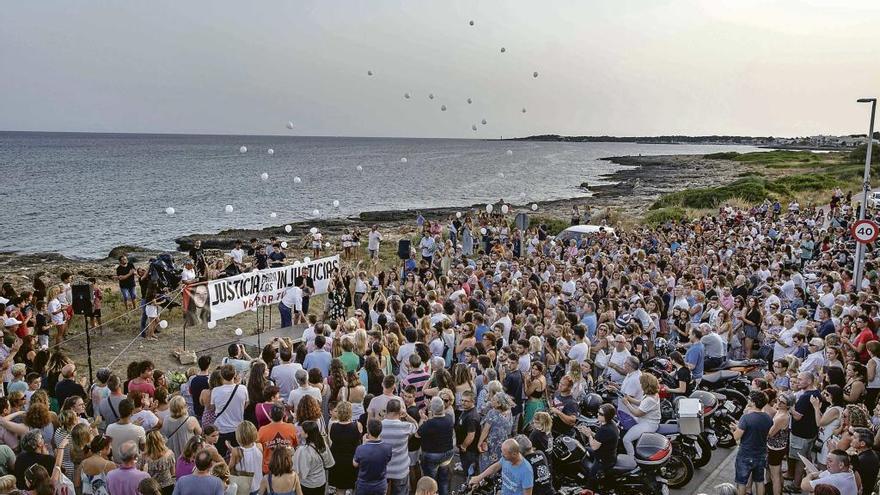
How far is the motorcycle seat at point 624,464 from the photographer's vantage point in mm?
6516

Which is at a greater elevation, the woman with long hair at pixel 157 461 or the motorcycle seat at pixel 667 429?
the woman with long hair at pixel 157 461

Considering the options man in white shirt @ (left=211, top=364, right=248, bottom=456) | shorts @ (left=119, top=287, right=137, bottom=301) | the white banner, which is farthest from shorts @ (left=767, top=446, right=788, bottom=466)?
shorts @ (left=119, top=287, right=137, bottom=301)

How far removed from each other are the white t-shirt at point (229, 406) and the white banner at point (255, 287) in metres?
5.50

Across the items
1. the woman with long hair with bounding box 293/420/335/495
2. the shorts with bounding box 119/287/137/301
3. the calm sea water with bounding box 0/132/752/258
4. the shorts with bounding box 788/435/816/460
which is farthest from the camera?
the calm sea water with bounding box 0/132/752/258

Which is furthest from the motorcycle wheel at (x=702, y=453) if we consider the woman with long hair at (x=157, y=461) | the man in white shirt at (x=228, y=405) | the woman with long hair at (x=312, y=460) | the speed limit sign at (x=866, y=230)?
the speed limit sign at (x=866, y=230)

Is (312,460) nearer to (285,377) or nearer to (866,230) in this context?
(285,377)

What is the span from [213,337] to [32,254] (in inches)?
985

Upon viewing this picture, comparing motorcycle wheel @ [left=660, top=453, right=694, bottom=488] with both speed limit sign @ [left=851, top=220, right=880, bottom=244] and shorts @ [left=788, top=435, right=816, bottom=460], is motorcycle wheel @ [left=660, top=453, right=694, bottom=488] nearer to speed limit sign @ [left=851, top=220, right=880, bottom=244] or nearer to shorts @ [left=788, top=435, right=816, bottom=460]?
shorts @ [left=788, top=435, right=816, bottom=460]

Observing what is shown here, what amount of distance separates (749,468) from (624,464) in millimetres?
1380

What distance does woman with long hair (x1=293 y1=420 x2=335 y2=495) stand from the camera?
5.75 meters

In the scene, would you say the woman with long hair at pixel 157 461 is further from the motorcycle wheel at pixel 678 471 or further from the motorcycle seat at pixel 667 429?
the motorcycle wheel at pixel 678 471

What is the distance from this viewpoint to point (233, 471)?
5703 mm

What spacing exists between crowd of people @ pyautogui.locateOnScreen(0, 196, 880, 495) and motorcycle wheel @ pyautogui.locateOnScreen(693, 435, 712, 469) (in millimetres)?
631

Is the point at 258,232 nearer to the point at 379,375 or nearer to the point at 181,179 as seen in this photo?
the point at 379,375
